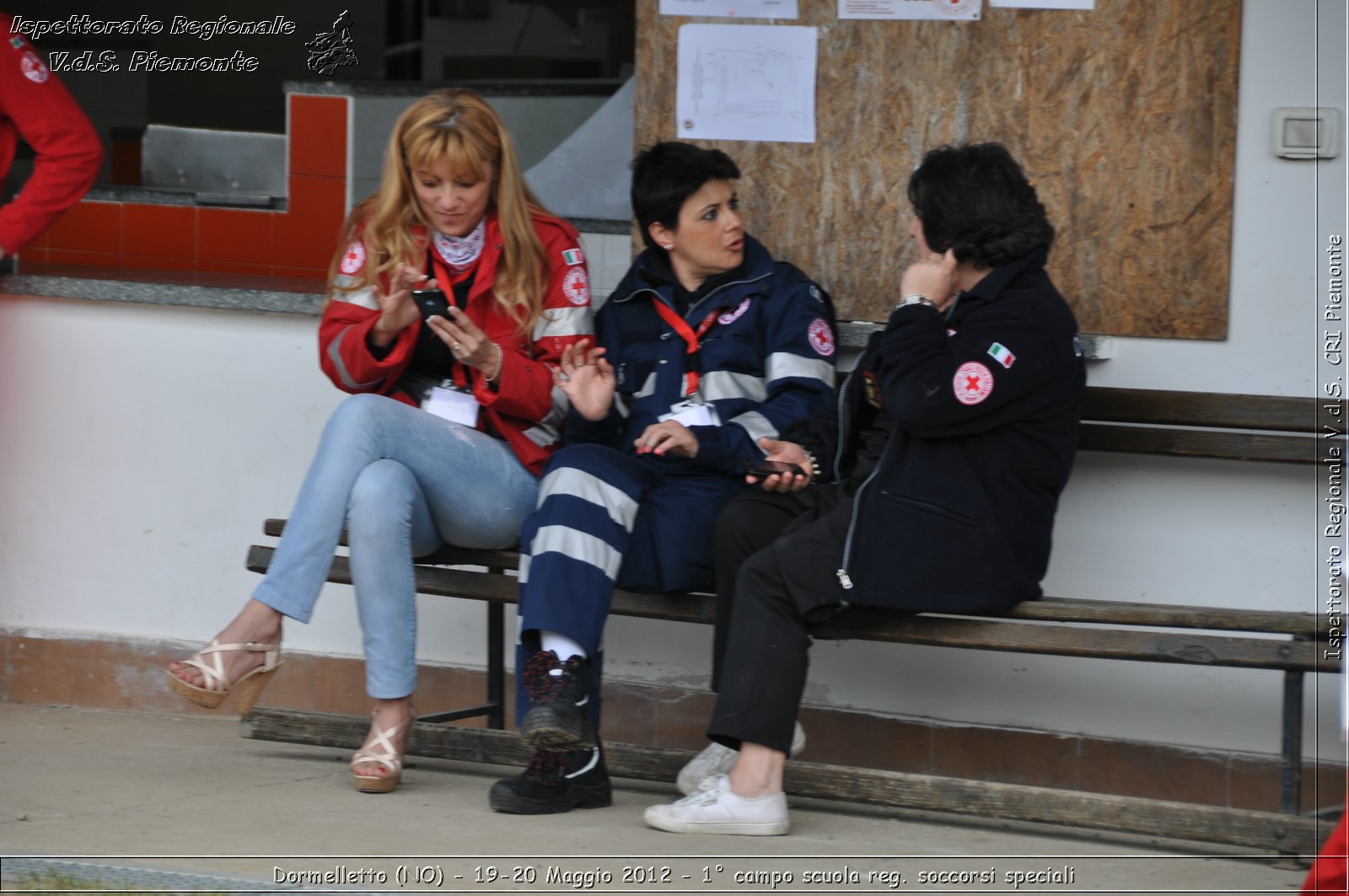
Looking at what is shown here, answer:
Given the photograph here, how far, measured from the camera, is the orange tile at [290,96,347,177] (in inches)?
261

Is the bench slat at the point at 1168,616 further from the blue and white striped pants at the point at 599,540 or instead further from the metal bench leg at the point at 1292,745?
the blue and white striped pants at the point at 599,540

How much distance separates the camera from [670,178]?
3686 millimetres

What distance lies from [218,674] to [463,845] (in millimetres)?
635

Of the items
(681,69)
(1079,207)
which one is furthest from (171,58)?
(1079,207)

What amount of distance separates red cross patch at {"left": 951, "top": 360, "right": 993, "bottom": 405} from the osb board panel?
831 mm

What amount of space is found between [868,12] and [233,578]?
2.12 metres

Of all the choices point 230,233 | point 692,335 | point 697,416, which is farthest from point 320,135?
point 697,416

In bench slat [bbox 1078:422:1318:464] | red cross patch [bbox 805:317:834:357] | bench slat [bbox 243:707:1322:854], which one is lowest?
bench slat [bbox 243:707:1322:854]

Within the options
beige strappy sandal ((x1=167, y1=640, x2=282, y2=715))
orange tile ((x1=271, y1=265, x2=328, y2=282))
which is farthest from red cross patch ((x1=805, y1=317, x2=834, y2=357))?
orange tile ((x1=271, y1=265, x2=328, y2=282))

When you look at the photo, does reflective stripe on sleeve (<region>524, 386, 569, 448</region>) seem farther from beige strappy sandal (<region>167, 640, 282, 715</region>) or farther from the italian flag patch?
the italian flag patch

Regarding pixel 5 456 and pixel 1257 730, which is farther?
pixel 5 456

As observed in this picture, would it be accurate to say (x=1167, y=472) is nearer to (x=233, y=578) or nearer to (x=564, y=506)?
(x=564, y=506)

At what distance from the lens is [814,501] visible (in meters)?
3.43

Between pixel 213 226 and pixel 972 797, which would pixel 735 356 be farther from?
pixel 213 226
